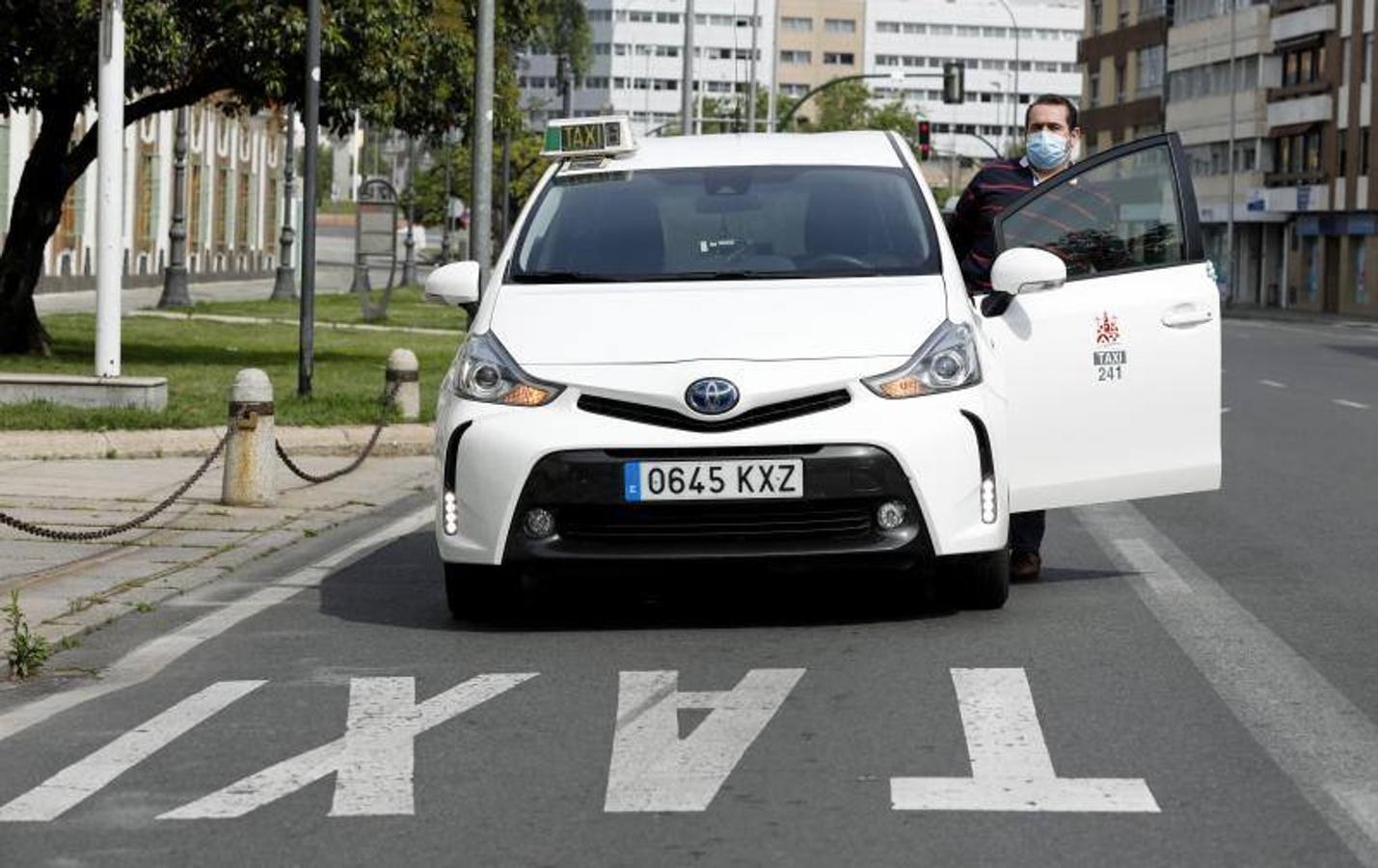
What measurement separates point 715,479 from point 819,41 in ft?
605

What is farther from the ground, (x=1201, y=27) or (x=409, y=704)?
(x=1201, y=27)

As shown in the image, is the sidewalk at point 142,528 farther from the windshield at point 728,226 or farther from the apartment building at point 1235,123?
the apartment building at point 1235,123

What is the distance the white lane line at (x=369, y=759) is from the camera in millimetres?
6281

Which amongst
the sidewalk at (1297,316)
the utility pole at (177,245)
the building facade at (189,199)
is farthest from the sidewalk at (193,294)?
the sidewalk at (1297,316)

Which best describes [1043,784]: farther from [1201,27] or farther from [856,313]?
[1201,27]

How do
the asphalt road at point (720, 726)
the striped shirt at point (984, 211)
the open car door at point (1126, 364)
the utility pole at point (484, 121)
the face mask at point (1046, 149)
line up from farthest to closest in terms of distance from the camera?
the utility pole at point (484, 121) → the face mask at point (1046, 149) → the striped shirt at point (984, 211) → the open car door at point (1126, 364) → the asphalt road at point (720, 726)

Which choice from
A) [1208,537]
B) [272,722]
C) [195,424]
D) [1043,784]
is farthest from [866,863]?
[195,424]

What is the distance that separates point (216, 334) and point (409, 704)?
28.4 meters

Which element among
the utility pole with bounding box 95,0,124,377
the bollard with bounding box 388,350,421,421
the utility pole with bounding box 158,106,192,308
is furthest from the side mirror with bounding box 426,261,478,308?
the utility pole with bounding box 158,106,192,308

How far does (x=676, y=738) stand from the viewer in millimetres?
7098

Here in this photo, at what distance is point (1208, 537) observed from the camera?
41.8 ft

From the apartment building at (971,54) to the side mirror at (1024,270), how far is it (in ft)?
575

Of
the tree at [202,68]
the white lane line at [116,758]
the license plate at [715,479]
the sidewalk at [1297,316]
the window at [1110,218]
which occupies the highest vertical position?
the tree at [202,68]

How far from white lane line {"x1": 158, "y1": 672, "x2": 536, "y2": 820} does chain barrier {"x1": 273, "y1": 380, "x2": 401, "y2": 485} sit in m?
6.38
